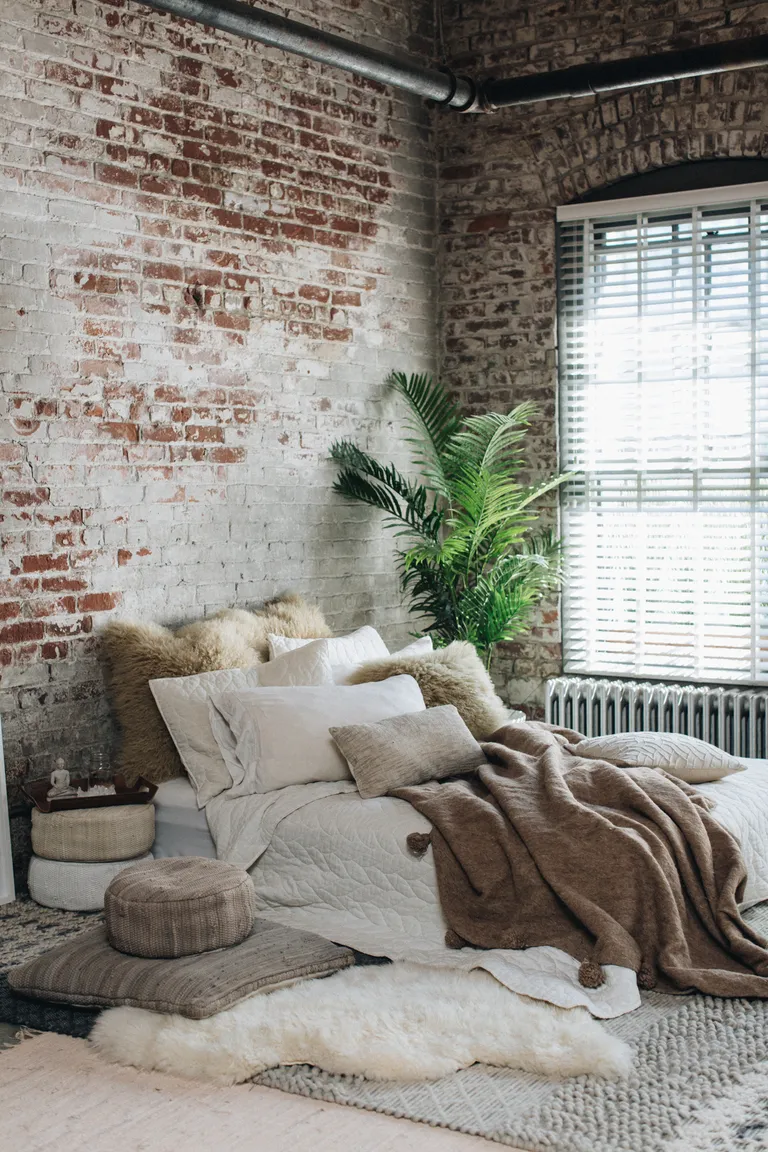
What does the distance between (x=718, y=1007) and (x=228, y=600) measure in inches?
107

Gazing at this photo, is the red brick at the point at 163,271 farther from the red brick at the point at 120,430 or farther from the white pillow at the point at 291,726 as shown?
the white pillow at the point at 291,726

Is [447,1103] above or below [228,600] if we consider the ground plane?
below

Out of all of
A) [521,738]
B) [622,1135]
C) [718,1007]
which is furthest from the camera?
[521,738]

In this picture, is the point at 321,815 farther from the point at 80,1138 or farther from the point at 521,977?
the point at 80,1138

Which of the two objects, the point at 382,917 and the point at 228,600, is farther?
the point at 228,600

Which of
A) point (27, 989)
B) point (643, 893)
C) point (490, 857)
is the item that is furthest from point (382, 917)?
point (27, 989)

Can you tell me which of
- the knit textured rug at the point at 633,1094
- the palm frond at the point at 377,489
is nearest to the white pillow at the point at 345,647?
the palm frond at the point at 377,489

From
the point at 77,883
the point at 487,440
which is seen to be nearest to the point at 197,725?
the point at 77,883

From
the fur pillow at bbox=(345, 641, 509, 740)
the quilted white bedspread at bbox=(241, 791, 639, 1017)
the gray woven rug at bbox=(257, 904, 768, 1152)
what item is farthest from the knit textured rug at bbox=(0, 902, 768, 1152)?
the fur pillow at bbox=(345, 641, 509, 740)

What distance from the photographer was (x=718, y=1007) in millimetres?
3467

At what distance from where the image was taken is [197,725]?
4.66 meters

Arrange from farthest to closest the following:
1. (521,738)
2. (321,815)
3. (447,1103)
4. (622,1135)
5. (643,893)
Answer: (521,738) < (321,815) < (643,893) < (447,1103) < (622,1135)

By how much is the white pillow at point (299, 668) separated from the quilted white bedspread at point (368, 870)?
22.9 inches

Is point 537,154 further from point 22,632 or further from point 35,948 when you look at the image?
point 35,948
